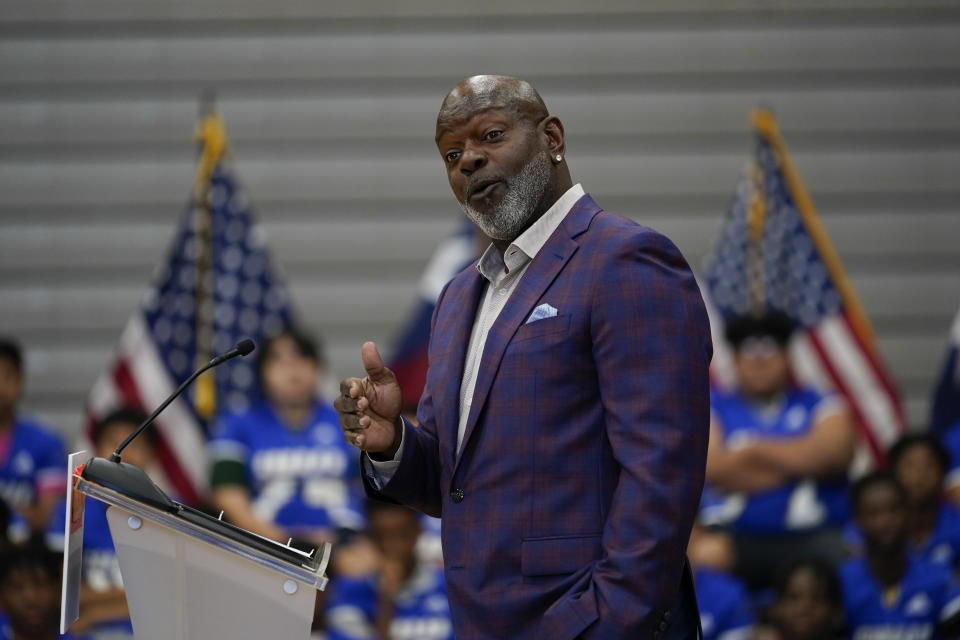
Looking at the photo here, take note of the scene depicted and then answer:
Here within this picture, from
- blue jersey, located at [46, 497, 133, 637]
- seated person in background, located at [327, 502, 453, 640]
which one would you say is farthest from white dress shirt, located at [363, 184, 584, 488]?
blue jersey, located at [46, 497, 133, 637]

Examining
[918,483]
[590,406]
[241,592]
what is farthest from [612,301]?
[918,483]

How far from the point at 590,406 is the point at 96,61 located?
7.31m

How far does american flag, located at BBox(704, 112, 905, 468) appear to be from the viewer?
20.6 ft

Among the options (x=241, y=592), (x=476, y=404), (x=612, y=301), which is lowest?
(x=241, y=592)

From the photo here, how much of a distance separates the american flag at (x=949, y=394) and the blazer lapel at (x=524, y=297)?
4.29 m

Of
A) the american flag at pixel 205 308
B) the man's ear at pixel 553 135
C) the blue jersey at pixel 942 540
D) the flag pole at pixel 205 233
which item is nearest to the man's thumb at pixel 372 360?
the man's ear at pixel 553 135

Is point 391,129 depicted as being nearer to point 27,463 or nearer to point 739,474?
point 27,463

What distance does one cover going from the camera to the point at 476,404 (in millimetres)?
2066

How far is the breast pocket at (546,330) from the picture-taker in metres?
2.01

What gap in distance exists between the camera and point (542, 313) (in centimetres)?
205

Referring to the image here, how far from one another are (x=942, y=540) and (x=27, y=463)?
13.6 feet

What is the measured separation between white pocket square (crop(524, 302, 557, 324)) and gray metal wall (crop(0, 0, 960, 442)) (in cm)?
615

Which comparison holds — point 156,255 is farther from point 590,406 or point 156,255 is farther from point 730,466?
point 590,406

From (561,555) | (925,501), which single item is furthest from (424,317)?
(561,555)
